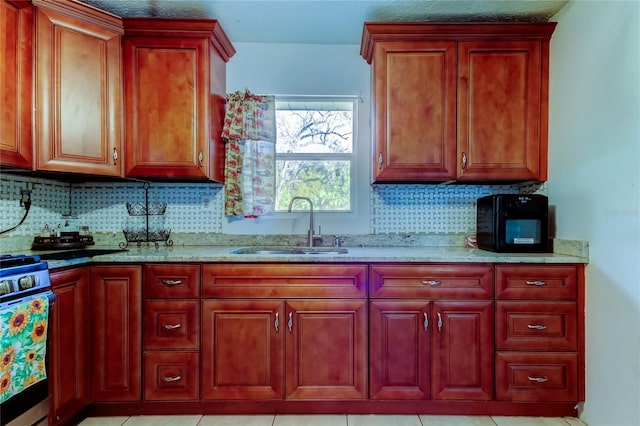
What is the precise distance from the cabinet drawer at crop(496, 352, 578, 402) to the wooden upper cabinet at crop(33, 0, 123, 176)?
8.22 ft

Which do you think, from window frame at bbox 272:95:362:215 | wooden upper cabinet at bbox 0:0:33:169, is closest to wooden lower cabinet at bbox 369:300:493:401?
window frame at bbox 272:95:362:215

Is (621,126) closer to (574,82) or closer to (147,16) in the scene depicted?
(574,82)

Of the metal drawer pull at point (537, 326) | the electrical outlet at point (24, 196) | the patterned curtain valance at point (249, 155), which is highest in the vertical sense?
the patterned curtain valance at point (249, 155)

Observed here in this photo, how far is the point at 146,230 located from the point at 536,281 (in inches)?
97.7

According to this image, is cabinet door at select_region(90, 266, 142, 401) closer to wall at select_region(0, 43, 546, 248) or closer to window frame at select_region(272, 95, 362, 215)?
wall at select_region(0, 43, 546, 248)

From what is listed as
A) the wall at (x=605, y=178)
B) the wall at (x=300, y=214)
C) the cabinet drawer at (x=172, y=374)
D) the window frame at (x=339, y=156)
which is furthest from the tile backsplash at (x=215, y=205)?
the cabinet drawer at (x=172, y=374)

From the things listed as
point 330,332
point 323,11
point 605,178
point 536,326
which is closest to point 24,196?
point 330,332

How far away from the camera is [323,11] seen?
6.89 ft

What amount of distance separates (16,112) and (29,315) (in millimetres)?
1031

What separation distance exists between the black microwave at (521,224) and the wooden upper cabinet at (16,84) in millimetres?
2625

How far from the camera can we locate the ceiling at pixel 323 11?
6.64 feet

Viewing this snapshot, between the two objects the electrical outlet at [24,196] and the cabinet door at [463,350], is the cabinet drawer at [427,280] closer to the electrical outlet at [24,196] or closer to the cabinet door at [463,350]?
the cabinet door at [463,350]

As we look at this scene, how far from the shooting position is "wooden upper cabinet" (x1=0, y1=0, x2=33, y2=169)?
5.49ft

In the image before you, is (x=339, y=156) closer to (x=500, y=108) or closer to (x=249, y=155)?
(x=249, y=155)
